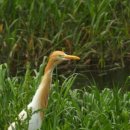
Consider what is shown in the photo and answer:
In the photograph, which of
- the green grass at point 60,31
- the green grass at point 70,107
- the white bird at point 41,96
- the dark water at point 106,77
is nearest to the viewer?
the white bird at point 41,96

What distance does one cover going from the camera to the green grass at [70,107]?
6.75 m

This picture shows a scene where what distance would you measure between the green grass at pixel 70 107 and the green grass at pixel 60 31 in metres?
2.70

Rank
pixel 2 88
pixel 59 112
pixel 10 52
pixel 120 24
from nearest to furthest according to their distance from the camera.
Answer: pixel 59 112
pixel 2 88
pixel 10 52
pixel 120 24

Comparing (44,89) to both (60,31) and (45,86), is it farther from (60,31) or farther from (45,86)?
(60,31)

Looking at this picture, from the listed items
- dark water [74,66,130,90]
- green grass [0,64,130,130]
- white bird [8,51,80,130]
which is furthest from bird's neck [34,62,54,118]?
dark water [74,66,130,90]

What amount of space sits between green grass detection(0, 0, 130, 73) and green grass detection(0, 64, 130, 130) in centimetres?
270

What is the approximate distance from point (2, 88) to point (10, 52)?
2837 mm

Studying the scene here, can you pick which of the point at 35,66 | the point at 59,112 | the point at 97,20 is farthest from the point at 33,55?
the point at 59,112

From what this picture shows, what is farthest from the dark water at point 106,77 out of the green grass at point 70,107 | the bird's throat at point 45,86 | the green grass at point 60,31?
the bird's throat at point 45,86

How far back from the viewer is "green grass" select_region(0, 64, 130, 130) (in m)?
6.75

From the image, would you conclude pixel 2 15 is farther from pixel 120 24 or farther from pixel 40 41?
pixel 120 24

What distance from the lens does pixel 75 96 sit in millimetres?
7527

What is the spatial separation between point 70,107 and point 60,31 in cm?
344

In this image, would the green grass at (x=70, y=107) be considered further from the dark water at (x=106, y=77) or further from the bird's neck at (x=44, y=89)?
the dark water at (x=106, y=77)
